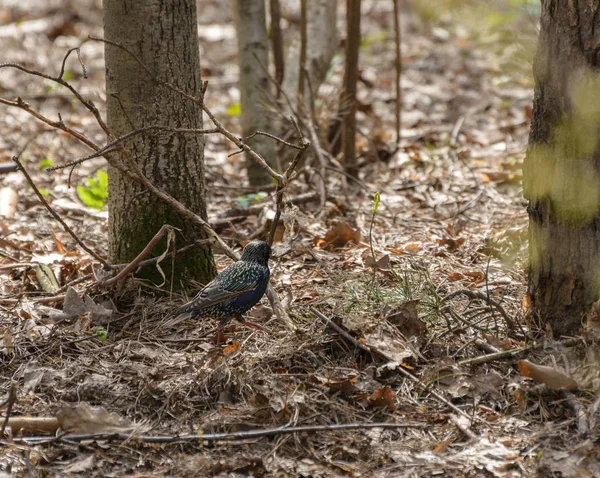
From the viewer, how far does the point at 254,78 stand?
6812 mm

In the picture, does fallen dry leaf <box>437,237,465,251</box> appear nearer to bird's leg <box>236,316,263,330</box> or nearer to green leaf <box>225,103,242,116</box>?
bird's leg <box>236,316,263,330</box>

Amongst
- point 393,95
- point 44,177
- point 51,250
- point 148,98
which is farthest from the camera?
point 393,95

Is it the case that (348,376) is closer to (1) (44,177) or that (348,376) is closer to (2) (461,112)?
(1) (44,177)

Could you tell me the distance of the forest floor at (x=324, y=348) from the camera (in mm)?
3119

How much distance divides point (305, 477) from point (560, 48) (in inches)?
85.4

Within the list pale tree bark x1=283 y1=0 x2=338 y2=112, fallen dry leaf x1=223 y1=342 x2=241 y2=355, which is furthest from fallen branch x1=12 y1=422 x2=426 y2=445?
pale tree bark x1=283 y1=0 x2=338 y2=112

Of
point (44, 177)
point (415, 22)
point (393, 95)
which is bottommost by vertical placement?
point (44, 177)

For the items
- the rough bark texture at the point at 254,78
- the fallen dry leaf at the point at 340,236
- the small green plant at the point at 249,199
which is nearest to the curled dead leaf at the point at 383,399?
the fallen dry leaf at the point at 340,236

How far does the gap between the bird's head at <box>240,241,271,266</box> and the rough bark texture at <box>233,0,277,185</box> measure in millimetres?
2519

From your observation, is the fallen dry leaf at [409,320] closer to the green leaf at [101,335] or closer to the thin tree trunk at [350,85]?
the green leaf at [101,335]

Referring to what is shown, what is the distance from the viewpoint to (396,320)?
396 centimetres

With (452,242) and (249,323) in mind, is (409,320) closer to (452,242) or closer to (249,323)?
(249,323)

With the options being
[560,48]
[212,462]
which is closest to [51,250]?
[212,462]

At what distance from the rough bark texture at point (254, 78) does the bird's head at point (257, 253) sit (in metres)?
2.52
